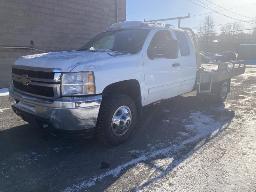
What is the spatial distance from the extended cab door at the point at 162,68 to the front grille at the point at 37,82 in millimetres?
1778

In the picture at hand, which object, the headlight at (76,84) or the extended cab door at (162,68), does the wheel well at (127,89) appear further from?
the headlight at (76,84)

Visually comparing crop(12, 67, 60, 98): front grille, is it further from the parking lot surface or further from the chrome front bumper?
the parking lot surface

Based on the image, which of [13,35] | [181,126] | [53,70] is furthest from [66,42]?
[53,70]

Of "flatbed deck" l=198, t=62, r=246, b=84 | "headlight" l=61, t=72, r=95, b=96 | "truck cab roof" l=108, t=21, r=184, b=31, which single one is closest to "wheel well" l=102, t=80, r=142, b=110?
"headlight" l=61, t=72, r=95, b=96

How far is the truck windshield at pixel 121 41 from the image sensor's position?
5547 mm

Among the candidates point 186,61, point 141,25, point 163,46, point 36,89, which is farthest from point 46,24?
point 36,89

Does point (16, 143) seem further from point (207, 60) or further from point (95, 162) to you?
point (207, 60)

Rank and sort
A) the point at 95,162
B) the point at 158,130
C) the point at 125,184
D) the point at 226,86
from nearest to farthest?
the point at 125,184 → the point at 95,162 → the point at 158,130 → the point at 226,86

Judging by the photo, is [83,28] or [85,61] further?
[83,28]

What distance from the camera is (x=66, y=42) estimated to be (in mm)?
12641

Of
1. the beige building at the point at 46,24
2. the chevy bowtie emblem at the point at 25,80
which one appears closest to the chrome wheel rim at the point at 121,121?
the chevy bowtie emblem at the point at 25,80

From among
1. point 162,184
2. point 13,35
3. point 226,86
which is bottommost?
point 162,184

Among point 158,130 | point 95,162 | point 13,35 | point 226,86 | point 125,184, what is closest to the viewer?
point 125,184

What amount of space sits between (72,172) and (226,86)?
6421 millimetres
